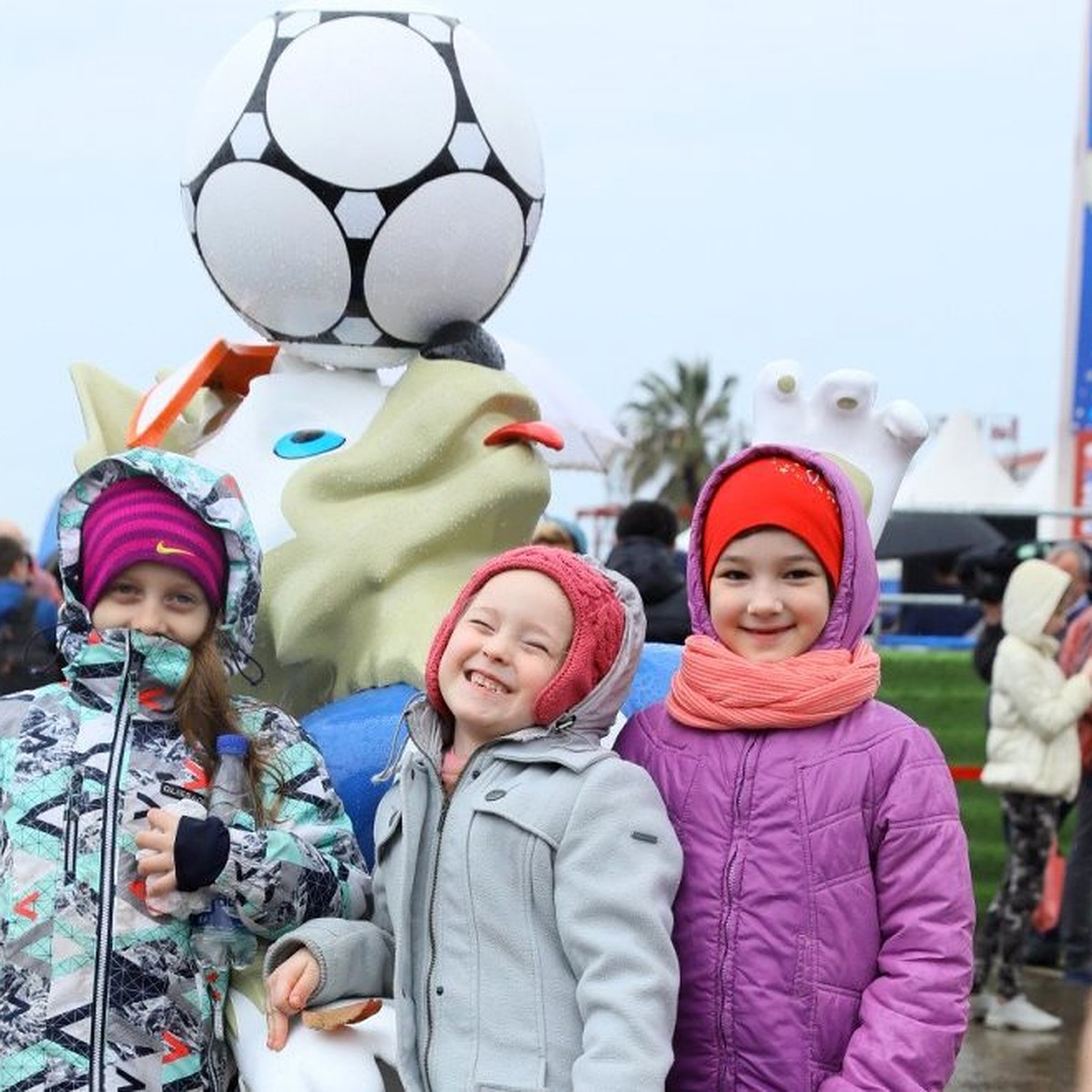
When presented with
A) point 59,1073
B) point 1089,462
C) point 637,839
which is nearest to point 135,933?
point 59,1073

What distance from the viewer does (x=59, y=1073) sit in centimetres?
264

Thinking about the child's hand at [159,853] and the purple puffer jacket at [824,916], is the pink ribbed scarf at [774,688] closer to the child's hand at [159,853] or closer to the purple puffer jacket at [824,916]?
the purple puffer jacket at [824,916]

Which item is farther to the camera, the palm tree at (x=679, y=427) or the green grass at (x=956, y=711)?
the palm tree at (x=679, y=427)

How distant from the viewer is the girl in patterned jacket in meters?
2.65

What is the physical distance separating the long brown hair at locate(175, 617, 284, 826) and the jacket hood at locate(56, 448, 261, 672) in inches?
5.4

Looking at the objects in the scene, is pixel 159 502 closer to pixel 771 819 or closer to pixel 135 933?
pixel 135 933

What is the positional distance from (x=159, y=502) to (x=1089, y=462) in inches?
352

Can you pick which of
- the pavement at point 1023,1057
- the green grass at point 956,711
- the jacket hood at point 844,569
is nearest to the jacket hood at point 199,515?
the jacket hood at point 844,569

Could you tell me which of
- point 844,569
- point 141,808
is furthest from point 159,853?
point 844,569

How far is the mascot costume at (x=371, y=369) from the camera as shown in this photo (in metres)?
3.53

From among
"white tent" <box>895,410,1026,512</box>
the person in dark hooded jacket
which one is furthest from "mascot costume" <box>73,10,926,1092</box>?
"white tent" <box>895,410,1026,512</box>

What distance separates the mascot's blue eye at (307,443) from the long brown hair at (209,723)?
0.93 m

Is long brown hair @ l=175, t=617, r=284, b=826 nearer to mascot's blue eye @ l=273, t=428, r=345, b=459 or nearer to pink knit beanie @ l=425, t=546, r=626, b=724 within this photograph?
pink knit beanie @ l=425, t=546, r=626, b=724

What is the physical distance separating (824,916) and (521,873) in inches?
15.2
